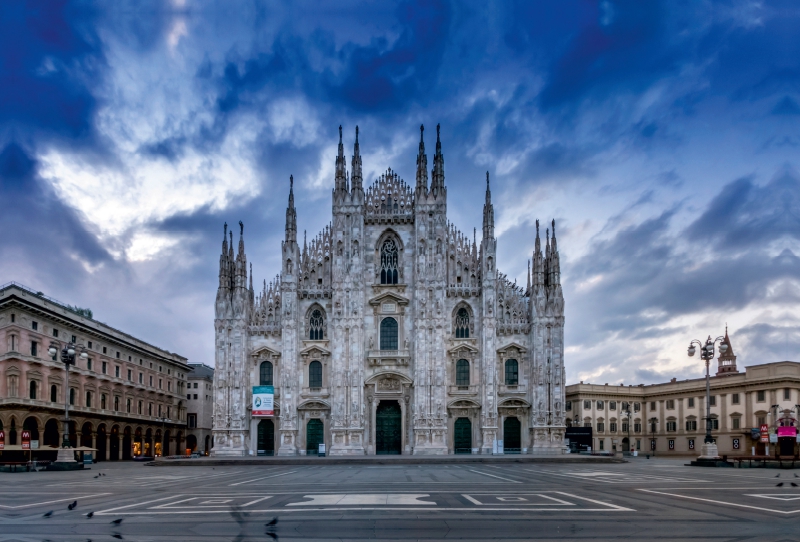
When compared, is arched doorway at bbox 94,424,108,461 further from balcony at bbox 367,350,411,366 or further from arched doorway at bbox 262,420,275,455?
balcony at bbox 367,350,411,366

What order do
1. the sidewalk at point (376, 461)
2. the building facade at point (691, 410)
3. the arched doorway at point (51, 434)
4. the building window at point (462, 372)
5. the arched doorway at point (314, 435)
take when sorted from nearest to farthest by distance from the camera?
the sidewalk at point (376, 461), the arched doorway at point (314, 435), the building window at point (462, 372), the arched doorway at point (51, 434), the building facade at point (691, 410)

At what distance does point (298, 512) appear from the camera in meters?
15.5

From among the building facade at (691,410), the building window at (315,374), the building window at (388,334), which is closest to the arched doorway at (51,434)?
the building window at (315,374)

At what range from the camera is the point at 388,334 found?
5925cm

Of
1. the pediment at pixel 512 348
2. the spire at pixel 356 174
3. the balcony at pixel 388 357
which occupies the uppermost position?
the spire at pixel 356 174

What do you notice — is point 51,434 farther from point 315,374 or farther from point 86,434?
point 315,374

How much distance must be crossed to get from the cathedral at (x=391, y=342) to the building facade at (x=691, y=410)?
2546cm

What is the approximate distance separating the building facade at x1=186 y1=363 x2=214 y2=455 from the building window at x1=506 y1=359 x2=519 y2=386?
53.1 meters

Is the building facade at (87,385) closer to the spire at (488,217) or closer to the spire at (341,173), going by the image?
the spire at (341,173)

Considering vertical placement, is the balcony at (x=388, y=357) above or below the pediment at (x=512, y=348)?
below

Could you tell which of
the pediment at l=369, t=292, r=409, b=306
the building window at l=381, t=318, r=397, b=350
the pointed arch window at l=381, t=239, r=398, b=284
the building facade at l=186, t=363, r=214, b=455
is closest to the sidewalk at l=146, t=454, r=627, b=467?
the building window at l=381, t=318, r=397, b=350

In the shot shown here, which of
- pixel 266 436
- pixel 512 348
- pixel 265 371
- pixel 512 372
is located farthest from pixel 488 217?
pixel 266 436

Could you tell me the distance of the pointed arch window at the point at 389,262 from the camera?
60281 millimetres

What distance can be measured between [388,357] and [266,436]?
12.4m
